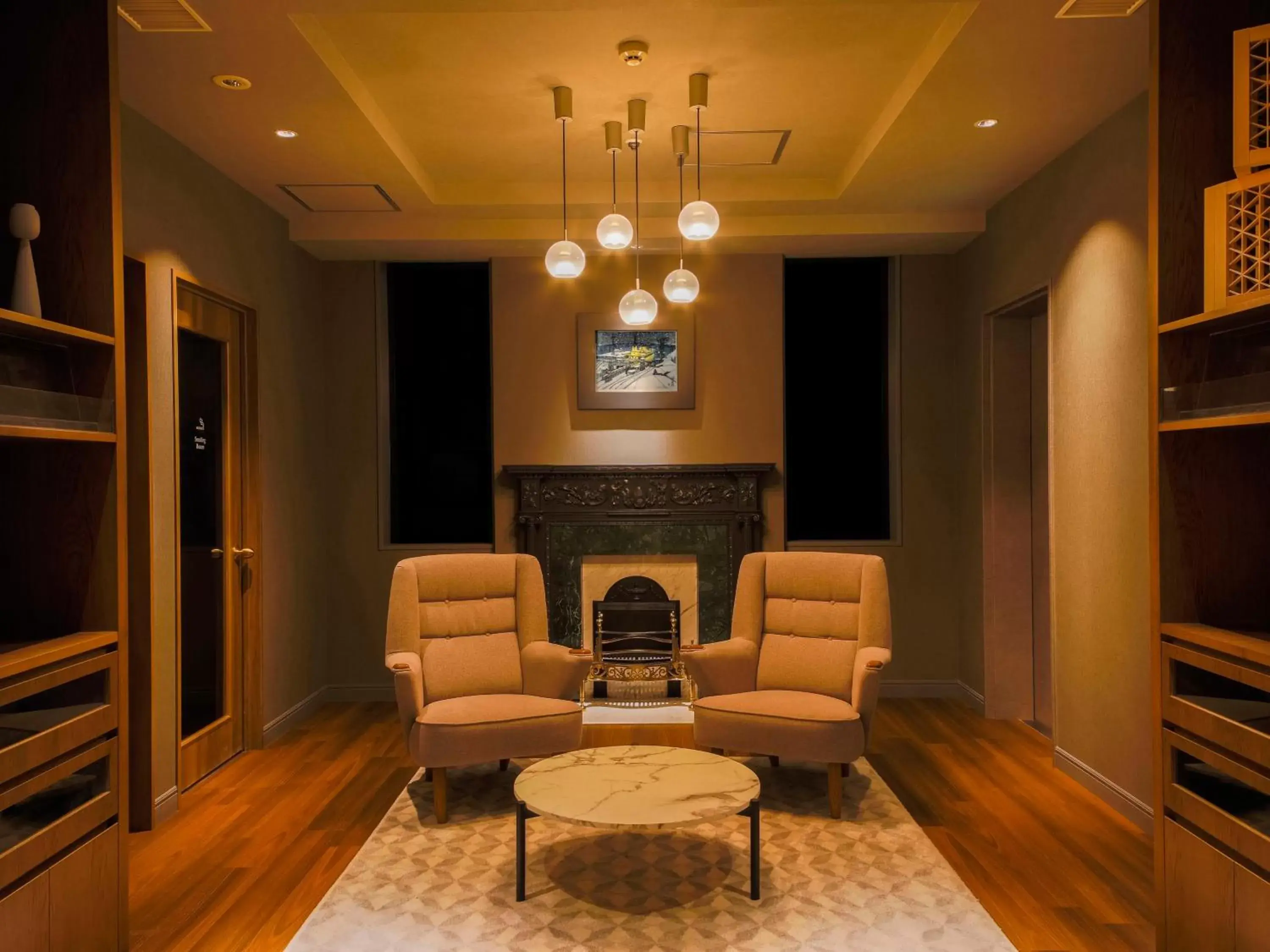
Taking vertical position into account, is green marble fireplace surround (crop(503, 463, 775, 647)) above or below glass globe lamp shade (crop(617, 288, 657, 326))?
below

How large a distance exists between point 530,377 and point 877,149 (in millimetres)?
2503

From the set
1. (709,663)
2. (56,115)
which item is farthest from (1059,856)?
(56,115)

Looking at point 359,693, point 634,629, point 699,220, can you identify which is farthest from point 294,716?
point 699,220

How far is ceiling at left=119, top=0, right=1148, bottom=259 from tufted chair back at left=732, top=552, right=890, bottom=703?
1.89 meters

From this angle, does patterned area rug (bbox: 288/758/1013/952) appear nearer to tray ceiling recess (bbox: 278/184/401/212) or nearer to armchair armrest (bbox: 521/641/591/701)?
armchair armrest (bbox: 521/641/591/701)

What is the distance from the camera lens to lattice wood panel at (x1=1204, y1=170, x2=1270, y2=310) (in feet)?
7.18

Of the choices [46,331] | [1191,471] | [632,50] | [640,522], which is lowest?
[640,522]

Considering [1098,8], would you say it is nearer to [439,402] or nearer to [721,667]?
[721,667]

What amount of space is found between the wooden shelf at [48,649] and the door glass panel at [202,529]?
1.53m

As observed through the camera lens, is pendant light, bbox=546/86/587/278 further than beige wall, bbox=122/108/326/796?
No

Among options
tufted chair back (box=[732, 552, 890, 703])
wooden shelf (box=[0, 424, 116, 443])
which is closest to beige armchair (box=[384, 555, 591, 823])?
tufted chair back (box=[732, 552, 890, 703])

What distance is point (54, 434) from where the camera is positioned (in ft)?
7.52

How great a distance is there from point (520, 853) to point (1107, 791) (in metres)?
2.46

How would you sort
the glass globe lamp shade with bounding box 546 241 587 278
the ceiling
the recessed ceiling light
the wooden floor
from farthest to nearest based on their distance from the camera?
1. the glass globe lamp shade with bounding box 546 241 587 278
2. the recessed ceiling light
3. the ceiling
4. the wooden floor
